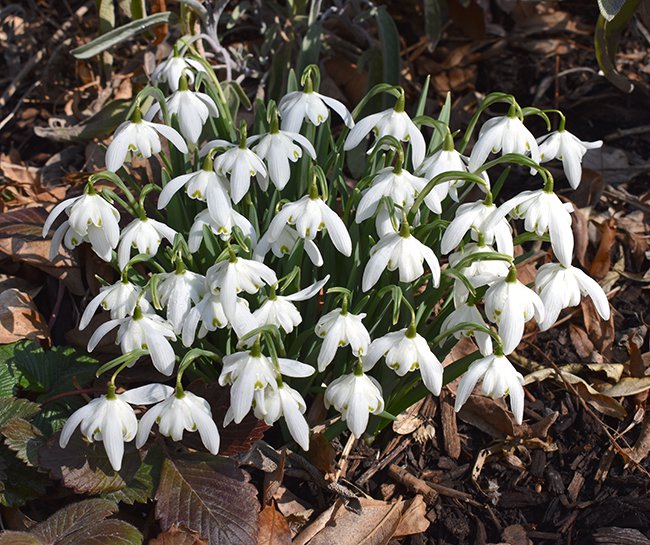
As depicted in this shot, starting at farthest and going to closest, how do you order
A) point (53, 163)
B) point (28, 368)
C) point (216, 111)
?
1. point (53, 163)
2. point (28, 368)
3. point (216, 111)

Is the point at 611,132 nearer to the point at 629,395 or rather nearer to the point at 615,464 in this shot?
the point at 629,395

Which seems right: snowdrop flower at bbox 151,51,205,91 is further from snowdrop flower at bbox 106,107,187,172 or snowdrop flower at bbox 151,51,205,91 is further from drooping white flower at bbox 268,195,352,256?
drooping white flower at bbox 268,195,352,256

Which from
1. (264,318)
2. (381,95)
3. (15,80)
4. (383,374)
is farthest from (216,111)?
(15,80)

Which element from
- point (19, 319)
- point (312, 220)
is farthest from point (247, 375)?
point (19, 319)

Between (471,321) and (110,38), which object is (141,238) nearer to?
(471,321)

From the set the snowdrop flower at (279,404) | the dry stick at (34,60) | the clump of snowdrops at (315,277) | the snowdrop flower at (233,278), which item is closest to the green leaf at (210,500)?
the clump of snowdrops at (315,277)

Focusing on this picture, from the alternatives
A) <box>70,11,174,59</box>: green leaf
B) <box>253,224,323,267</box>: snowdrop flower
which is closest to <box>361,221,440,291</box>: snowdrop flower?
<box>253,224,323,267</box>: snowdrop flower

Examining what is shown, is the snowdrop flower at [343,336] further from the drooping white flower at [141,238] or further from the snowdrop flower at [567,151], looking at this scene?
the snowdrop flower at [567,151]
